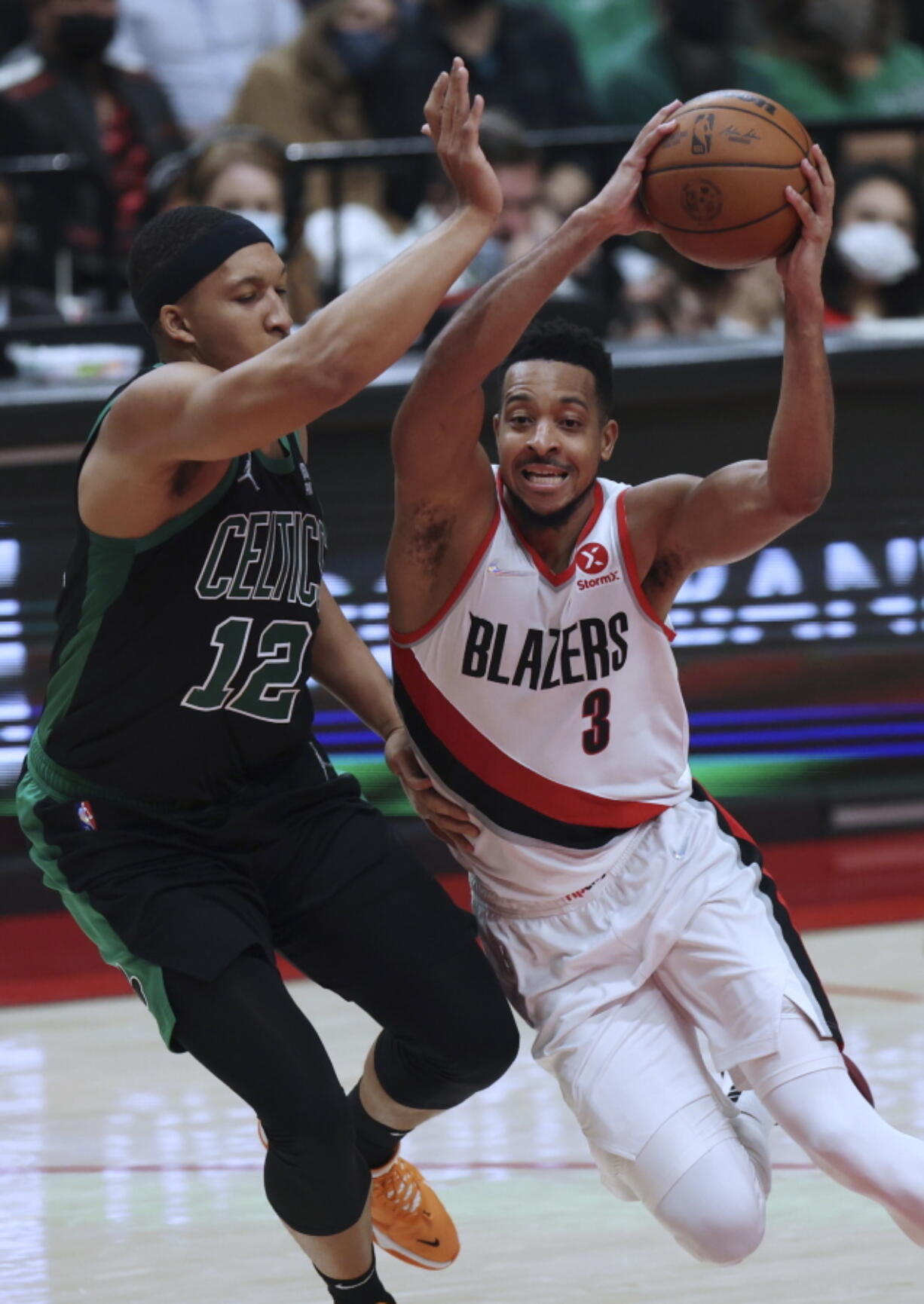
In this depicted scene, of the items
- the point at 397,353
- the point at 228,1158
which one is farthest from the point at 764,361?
the point at 397,353

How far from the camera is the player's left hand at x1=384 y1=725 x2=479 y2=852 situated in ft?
12.3

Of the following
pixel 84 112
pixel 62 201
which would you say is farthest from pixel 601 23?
pixel 62 201

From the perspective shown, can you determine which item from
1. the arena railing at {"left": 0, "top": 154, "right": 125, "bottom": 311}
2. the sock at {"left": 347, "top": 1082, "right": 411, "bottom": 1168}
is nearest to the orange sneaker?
the sock at {"left": 347, "top": 1082, "right": 411, "bottom": 1168}

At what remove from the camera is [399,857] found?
3771mm

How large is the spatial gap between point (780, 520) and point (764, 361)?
12.0ft

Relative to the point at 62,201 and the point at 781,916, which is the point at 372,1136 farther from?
the point at 62,201

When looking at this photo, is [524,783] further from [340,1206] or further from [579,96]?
[579,96]

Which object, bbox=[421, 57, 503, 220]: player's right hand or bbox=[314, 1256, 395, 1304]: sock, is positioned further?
bbox=[314, 1256, 395, 1304]: sock

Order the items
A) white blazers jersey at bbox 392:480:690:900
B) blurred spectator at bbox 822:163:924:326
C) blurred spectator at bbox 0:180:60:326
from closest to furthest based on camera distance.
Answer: white blazers jersey at bbox 392:480:690:900 → blurred spectator at bbox 0:180:60:326 → blurred spectator at bbox 822:163:924:326

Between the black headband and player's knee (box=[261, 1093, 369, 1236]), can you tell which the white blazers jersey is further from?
the black headband

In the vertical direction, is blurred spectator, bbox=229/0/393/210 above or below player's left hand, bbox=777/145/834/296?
below

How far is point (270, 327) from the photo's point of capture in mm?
3459

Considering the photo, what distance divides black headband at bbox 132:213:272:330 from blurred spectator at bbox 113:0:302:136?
5.17 m

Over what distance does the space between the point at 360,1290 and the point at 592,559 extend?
4.54 ft
